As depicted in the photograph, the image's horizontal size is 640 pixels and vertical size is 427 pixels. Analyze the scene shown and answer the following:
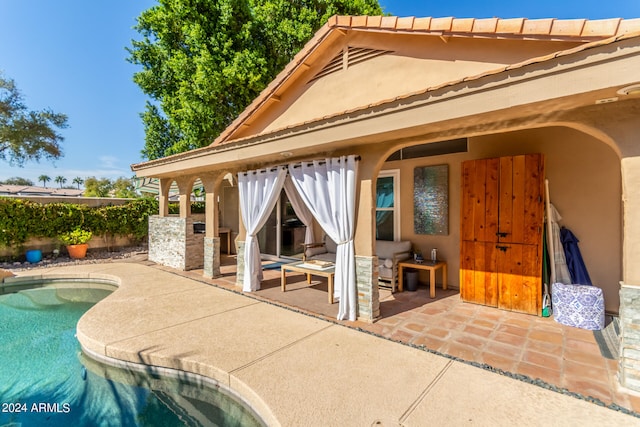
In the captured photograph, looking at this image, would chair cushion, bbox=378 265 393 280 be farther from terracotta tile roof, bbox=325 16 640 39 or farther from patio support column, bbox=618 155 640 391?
terracotta tile roof, bbox=325 16 640 39

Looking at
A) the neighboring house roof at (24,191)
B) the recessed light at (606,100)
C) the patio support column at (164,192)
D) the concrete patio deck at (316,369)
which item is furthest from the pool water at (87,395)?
the neighboring house roof at (24,191)

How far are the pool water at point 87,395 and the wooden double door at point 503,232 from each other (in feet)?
18.6

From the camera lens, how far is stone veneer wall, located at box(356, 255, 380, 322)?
592 centimetres

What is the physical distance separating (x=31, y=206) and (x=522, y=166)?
18.6 metres

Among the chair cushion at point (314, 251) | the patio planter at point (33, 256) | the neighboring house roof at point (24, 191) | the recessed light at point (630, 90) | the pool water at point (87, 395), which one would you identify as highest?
the neighboring house roof at point (24, 191)

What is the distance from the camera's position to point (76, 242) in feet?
45.3

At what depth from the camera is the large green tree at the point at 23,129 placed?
22.0m

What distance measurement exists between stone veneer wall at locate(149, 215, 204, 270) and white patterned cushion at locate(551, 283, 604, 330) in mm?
11006

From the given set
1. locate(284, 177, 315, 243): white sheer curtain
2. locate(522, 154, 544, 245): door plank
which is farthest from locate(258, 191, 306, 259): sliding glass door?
locate(522, 154, 544, 245): door plank

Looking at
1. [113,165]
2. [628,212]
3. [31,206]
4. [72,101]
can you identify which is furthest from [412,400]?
[113,165]

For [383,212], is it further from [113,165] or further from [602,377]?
[113,165]

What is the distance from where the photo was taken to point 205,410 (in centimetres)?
400

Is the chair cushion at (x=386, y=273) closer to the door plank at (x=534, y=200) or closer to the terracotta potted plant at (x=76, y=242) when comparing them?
the door plank at (x=534, y=200)

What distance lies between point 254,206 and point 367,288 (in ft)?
13.0
